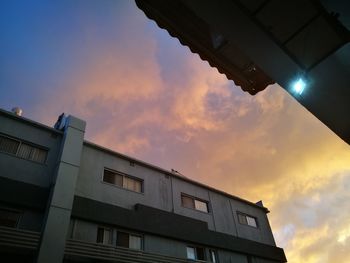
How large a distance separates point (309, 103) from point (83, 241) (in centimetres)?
1190

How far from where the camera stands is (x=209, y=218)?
2128 centimetres

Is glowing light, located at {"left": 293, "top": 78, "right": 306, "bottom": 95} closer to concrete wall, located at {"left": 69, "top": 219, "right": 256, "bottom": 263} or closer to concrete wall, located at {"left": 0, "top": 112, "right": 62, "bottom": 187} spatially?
concrete wall, located at {"left": 69, "top": 219, "right": 256, "bottom": 263}

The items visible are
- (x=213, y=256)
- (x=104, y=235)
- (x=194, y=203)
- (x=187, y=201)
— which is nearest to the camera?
(x=104, y=235)

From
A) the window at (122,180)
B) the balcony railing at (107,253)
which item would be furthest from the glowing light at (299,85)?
the window at (122,180)

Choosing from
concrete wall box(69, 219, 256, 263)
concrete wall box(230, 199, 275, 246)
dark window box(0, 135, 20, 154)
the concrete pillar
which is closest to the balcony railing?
the concrete pillar

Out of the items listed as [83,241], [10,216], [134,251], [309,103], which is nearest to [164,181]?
[134,251]

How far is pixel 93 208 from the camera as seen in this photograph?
15117 mm

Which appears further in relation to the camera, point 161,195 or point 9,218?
point 161,195

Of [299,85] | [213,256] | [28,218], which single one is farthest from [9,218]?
[299,85]

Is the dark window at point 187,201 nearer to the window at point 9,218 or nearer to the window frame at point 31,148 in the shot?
the window frame at point 31,148

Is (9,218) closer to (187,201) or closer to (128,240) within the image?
(128,240)

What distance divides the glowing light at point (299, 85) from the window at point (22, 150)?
13958mm

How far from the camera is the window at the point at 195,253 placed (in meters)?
18.5

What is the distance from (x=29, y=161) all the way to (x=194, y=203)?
38.3 ft
